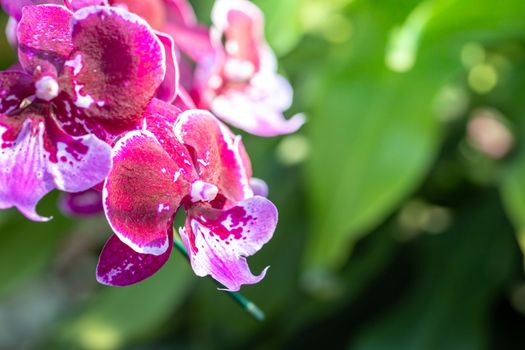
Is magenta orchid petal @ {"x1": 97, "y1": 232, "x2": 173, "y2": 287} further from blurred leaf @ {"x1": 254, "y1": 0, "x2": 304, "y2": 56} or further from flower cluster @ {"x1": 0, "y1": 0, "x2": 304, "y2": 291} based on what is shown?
blurred leaf @ {"x1": 254, "y1": 0, "x2": 304, "y2": 56}

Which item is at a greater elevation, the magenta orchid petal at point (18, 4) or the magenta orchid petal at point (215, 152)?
the magenta orchid petal at point (18, 4)

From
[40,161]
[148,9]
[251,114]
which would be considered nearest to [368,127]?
[251,114]

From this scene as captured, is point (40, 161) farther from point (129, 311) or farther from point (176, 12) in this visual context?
point (129, 311)

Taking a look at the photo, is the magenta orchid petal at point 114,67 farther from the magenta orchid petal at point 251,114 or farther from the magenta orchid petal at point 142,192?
the magenta orchid petal at point 251,114

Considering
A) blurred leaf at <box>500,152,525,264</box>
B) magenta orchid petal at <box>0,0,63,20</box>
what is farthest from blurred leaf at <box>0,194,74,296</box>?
magenta orchid petal at <box>0,0,63,20</box>

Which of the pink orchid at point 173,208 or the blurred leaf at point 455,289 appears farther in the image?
the blurred leaf at point 455,289

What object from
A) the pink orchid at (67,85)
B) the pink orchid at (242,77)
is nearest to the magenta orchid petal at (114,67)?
the pink orchid at (67,85)

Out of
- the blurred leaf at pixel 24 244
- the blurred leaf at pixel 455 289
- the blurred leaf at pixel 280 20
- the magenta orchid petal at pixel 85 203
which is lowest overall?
the blurred leaf at pixel 24 244
